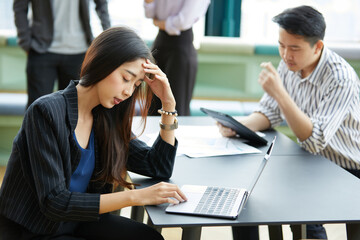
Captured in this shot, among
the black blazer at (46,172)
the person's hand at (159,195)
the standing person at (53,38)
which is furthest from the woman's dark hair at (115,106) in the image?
the standing person at (53,38)

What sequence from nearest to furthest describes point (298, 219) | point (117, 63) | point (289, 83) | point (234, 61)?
point (298, 219)
point (117, 63)
point (289, 83)
point (234, 61)

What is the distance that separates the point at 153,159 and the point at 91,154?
0.20 meters

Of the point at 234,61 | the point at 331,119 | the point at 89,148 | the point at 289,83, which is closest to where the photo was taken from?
the point at 89,148

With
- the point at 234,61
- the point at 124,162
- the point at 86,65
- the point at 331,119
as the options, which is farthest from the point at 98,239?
the point at 234,61

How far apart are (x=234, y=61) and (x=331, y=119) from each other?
7.67 feet

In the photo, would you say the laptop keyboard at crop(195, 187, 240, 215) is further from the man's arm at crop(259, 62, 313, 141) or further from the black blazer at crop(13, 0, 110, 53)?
the black blazer at crop(13, 0, 110, 53)

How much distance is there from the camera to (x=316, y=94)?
8.30 ft

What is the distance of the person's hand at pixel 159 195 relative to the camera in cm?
159

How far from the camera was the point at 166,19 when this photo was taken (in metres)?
3.53

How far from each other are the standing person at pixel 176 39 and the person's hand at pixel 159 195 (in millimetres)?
1879

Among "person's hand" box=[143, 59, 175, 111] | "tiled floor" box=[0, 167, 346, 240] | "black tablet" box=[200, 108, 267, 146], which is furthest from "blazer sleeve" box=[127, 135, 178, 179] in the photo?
"tiled floor" box=[0, 167, 346, 240]

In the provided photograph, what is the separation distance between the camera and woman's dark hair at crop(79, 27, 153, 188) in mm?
1693

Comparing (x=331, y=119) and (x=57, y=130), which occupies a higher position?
(x=57, y=130)

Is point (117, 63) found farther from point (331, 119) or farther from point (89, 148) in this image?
point (331, 119)
